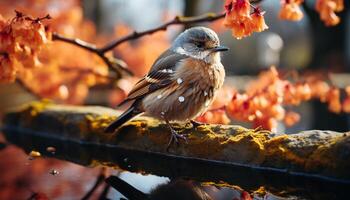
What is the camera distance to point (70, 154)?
3600mm

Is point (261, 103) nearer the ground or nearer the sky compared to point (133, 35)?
nearer the ground

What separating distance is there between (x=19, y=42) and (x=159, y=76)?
978 mm

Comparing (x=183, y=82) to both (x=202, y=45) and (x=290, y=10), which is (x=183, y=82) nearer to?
(x=202, y=45)

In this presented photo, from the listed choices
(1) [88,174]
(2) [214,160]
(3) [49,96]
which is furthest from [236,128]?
(3) [49,96]

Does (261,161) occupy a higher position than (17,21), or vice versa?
(17,21)

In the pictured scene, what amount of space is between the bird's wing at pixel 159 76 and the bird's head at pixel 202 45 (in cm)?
8

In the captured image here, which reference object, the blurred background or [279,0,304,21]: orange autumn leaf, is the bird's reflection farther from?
[279,0,304,21]: orange autumn leaf

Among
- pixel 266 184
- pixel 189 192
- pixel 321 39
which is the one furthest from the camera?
pixel 321 39

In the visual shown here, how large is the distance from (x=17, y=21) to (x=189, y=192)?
62.0 inches

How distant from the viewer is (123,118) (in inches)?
142

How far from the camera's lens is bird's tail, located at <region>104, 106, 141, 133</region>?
3.61 metres

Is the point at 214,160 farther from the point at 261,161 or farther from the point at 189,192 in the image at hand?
the point at 189,192

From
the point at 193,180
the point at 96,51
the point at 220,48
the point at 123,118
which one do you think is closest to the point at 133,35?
the point at 96,51

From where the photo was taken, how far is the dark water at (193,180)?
95.1 inches
